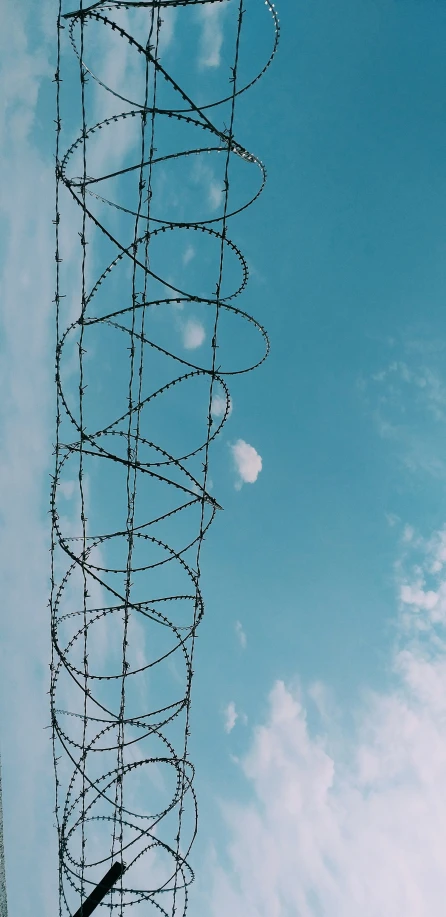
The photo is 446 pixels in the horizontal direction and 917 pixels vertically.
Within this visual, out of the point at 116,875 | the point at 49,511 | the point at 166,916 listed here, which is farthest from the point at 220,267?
the point at 166,916

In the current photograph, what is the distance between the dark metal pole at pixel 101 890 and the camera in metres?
13.1

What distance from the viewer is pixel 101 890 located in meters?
13.1

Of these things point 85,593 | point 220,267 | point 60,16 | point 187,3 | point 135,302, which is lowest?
point 85,593

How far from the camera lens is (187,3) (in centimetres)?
822

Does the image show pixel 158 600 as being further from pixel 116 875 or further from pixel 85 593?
pixel 116 875

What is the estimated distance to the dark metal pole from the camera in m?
13.1

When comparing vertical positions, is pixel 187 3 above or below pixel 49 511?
above

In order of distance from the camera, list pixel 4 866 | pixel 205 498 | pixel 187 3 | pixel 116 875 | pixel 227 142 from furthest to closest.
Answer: pixel 4 866 → pixel 116 875 → pixel 205 498 → pixel 227 142 → pixel 187 3

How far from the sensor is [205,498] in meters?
11.5

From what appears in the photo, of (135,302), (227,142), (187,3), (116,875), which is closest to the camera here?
(187,3)

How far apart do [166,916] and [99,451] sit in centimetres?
1041

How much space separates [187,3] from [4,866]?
1879 cm

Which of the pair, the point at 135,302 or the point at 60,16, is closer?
the point at 60,16

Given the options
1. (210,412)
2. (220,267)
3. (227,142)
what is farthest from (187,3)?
(210,412)
